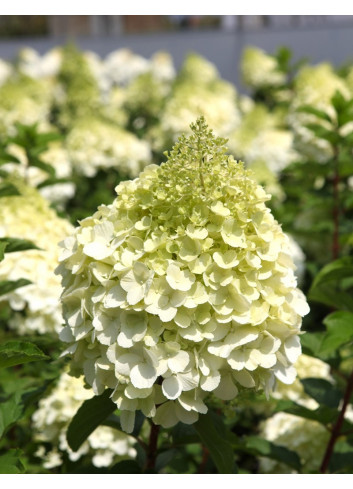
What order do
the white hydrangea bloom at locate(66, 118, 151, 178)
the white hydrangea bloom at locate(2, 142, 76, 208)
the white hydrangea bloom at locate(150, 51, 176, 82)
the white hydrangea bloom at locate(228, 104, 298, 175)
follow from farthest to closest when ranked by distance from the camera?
1. the white hydrangea bloom at locate(150, 51, 176, 82)
2. the white hydrangea bloom at locate(228, 104, 298, 175)
3. the white hydrangea bloom at locate(66, 118, 151, 178)
4. the white hydrangea bloom at locate(2, 142, 76, 208)

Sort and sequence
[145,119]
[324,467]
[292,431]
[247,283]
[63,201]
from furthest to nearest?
1. [145,119]
2. [63,201]
3. [292,431]
4. [324,467]
5. [247,283]

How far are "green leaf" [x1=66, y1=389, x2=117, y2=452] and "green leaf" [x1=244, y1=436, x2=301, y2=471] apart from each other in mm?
486

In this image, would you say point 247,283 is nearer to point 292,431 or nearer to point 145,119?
point 292,431

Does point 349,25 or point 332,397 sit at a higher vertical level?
point 332,397

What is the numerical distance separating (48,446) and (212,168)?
1051mm

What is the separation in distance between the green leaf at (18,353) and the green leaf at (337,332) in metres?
0.52

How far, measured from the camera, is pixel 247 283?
995 mm

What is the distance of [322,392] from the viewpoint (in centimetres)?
148

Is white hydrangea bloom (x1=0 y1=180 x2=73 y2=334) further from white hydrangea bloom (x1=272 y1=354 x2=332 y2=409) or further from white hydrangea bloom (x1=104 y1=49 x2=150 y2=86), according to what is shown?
white hydrangea bloom (x1=104 y1=49 x2=150 y2=86)

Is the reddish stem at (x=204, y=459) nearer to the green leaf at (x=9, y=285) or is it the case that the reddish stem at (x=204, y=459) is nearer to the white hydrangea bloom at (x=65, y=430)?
the white hydrangea bloom at (x=65, y=430)

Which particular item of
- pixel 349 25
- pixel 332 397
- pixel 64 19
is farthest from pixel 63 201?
pixel 64 19

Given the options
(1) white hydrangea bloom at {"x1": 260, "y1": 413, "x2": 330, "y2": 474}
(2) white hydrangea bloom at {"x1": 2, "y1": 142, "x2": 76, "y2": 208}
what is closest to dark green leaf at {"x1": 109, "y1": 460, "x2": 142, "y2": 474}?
(1) white hydrangea bloom at {"x1": 260, "y1": 413, "x2": 330, "y2": 474}

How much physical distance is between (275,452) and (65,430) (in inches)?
21.1

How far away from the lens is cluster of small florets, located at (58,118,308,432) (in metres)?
0.97
